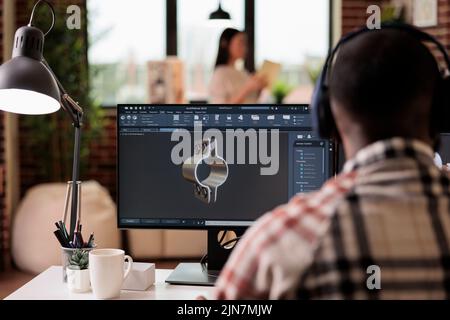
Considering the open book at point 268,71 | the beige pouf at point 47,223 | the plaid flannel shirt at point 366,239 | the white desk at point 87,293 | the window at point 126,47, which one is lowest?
the beige pouf at point 47,223

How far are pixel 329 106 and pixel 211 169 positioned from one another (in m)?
0.73

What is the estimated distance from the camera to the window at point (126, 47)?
536 centimetres

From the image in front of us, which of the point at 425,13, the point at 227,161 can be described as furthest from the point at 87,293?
the point at 425,13

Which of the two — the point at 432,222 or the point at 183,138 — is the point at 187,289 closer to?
the point at 183,138

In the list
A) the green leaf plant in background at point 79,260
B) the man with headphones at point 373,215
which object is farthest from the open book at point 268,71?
the man with headphones at point 373,215

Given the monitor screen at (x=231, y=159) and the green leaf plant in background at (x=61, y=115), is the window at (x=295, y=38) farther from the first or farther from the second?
the monitor screen at (x=231, y=159)

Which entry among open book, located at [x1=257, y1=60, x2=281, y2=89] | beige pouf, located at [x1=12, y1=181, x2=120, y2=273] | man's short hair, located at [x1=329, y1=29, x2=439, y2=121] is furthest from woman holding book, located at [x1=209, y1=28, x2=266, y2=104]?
man's short hair, located at [x1=329, y1=29, x2=439, y2=121]

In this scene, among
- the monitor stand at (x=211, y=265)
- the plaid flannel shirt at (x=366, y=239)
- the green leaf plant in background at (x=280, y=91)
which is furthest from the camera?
the green leaf plant in background at (x=280, y=91)

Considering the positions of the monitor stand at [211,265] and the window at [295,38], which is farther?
the window at [295,38]

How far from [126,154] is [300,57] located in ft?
12.8

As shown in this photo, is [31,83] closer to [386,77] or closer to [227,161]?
[227,161]

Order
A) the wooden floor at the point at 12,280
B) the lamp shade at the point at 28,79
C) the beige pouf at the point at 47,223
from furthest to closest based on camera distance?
the beige pouf at the point at 47,223 → the wooden floor at the point at 12,280 → the lamp shade at the point at 28,79

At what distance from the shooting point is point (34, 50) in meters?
1.61

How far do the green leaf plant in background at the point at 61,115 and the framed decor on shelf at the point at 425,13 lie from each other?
237 centimetres
